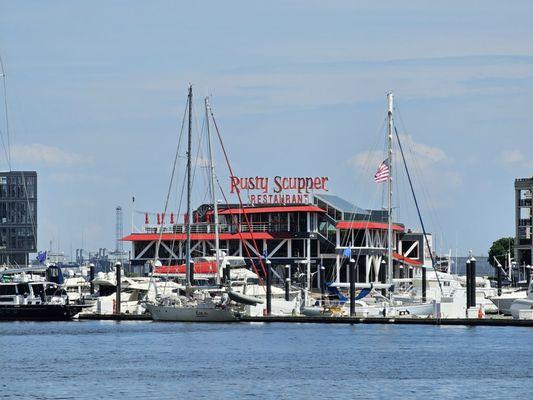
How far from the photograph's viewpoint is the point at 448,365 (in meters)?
91.6

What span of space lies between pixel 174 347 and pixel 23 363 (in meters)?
15.0

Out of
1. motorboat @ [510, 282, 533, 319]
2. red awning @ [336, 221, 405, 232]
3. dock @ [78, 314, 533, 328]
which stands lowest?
dock @ [78, 314, 533, 328]

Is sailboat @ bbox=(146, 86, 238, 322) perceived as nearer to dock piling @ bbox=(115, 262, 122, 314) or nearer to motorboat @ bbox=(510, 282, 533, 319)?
dock piling @ bbox=(115, 262, 122, 314)

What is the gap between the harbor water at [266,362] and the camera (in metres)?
78.1

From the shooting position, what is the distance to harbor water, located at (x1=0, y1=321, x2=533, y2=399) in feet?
256

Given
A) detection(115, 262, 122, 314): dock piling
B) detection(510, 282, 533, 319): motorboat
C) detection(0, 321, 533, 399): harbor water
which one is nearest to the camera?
detection(0, 321, 533, 399): harbor water

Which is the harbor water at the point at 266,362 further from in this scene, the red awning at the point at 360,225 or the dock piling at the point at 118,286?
the red awning at the point at 360,225

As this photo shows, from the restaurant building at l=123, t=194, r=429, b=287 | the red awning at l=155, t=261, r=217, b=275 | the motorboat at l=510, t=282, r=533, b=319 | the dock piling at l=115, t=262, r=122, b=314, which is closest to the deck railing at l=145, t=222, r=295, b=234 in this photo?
the restaurant building at l=123, t=194, r=429, b=287

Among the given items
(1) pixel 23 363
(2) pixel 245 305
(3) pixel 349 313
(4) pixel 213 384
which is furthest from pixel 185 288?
(4) pixel 213 384

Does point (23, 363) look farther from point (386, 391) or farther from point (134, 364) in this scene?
point (386, 391)

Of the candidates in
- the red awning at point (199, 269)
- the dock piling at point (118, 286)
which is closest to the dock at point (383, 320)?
the dock piling at point (118, 286)

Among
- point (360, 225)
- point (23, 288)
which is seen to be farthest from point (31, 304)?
point (360, 225)

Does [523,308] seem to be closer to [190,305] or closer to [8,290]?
[190,305]

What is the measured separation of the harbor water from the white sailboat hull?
135cm
